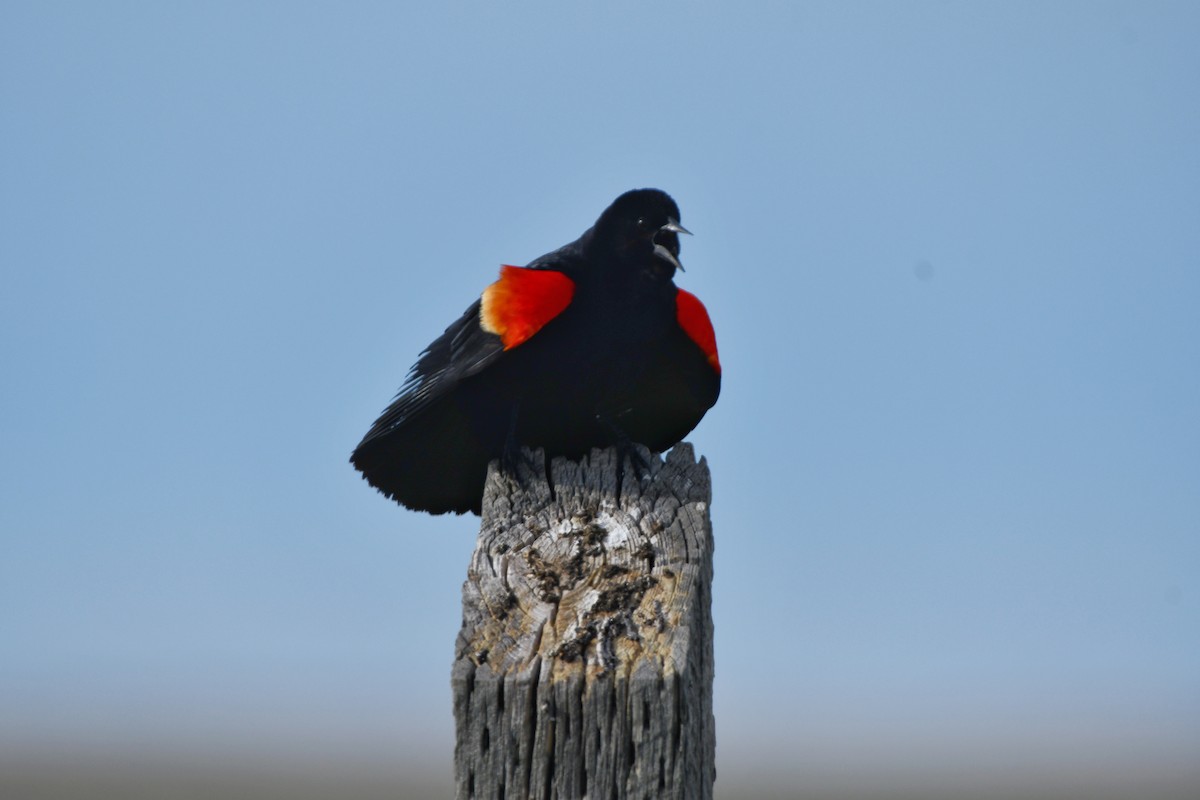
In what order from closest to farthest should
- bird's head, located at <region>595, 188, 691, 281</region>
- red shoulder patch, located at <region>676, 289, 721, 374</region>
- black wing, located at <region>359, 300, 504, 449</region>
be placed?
1. black wing, located at <region>359, 300, 504, 449</region>
2. red shoulder patch, located at <region>676, 289, 721, 374</region>
3. bird's head, located at <region>595, 188, 691, 281</region>

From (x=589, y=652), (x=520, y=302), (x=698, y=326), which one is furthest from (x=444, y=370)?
(x=589, y=652)

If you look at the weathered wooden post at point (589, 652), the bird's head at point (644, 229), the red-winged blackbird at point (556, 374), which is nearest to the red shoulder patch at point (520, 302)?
the red-winged blackbird at point (556, 374)

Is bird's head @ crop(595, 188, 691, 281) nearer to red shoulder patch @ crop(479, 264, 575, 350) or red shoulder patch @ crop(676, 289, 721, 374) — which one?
red shoulder patch @ crop(676, 289, 721, 374)

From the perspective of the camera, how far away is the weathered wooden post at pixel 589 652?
2484 mm

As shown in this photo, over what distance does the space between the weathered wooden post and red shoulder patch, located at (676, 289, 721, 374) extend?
62.1 inches

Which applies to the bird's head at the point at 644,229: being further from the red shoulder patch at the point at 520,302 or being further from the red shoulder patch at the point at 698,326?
the red shoulder patch at the point at 520,302

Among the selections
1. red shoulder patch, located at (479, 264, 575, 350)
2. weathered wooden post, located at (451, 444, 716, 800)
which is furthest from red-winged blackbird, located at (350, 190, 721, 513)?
weathered wooden post, located at (451, 444, 716, 800)

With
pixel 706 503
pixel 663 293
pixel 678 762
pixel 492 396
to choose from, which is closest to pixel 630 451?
pixel 706 503

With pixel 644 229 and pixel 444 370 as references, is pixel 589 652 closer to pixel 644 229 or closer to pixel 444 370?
pixel 444 370

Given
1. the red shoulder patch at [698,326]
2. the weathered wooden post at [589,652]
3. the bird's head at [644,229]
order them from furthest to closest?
the bird's head at [644,229] → the red shoulder patch at [698,326] → the weathered wooden post at [589,652]

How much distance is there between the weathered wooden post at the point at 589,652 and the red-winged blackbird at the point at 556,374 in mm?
1096

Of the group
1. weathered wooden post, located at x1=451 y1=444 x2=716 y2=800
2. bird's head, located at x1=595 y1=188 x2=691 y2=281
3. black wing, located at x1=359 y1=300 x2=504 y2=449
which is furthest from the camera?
bird's head, located at x1=595 y1=188 x2=691 y2=281

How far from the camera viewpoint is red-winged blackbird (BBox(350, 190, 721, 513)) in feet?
15.2

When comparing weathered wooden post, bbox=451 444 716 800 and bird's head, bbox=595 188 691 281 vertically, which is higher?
bird's head, bbox=595 188 691 281
